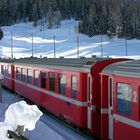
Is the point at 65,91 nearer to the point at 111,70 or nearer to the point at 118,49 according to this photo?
the point at 111,70

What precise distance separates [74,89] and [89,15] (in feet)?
437

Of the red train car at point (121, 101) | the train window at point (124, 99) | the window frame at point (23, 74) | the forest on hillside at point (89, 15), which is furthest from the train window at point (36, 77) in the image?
the forest on hillside at point (89, 15)

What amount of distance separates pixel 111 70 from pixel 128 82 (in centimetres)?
154

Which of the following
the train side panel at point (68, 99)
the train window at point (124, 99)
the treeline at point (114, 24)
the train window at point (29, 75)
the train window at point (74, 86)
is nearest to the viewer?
the train window at point (124, 99)

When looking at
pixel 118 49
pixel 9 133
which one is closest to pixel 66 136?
pixel 9 133

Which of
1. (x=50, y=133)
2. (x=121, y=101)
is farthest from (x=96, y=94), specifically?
(x=121, y=101)

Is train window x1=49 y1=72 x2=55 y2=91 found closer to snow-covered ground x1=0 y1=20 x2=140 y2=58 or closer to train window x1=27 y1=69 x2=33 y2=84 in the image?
train window x1=27 y1=69 x2=33 y2=84

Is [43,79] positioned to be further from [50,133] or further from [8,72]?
[8,72]

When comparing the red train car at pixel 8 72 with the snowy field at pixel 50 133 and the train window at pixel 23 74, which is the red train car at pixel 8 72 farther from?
the snowy field at pixel 50 133

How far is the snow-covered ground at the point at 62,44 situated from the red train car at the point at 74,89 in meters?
38.0

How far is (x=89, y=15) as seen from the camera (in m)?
148

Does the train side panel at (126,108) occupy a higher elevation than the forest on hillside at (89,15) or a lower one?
lower

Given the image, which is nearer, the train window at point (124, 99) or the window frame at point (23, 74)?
the train window at point (124, 99)

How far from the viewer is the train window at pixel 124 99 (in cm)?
1104
